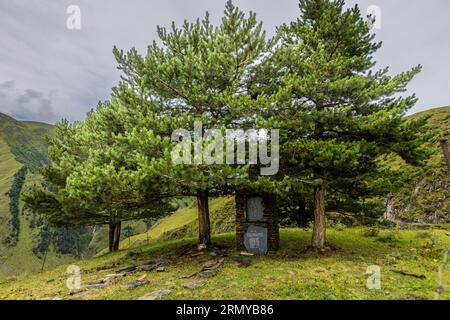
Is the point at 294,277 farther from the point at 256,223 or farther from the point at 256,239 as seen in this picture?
the point at 256,223

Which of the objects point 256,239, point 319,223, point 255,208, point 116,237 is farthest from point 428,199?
point 116,237

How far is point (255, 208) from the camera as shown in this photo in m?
16.9

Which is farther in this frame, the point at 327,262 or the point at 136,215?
the point at 136,215

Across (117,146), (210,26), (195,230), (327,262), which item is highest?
(210,26)

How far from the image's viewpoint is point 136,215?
23.2 m

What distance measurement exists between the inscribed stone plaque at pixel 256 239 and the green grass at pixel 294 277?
87 cm

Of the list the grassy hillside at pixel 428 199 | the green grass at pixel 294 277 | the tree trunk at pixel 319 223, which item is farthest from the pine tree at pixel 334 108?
the grassy hillside at pixel 428 199

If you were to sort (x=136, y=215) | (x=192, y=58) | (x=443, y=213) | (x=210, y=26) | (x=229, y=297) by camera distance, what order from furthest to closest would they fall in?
(x=443, y=213), (x=136, y=215), (x=210, y=26), (x=192, y=58), (x=229, y=297)

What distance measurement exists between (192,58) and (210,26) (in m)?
2.99

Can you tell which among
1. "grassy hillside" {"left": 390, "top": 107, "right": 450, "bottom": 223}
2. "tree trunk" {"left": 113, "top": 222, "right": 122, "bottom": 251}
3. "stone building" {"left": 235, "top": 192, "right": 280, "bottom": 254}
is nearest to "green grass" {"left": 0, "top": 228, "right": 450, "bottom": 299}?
"stone building" {"left": 235, "top": 192, "right": 280, "bottom": 254}

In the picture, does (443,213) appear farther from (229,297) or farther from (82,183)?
(82,183)

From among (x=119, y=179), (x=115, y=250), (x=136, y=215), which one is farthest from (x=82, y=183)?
(x=115, y=250)

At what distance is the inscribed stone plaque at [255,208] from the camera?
1683 cm

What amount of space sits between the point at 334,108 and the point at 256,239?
8.04m
